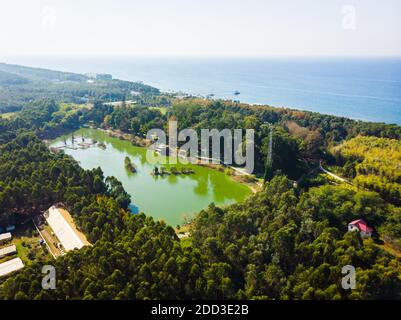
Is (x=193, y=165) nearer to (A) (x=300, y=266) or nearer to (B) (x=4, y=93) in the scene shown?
(A) (x=300, y=266)

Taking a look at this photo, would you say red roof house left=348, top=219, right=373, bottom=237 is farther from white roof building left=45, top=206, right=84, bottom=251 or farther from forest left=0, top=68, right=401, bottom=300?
white roof building left=45, top=206, right=84, bottom=251

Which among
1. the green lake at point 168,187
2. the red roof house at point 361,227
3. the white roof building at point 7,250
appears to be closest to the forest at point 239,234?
the red roof house at point 361,227

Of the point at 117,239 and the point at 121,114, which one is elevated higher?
the point at 121,114

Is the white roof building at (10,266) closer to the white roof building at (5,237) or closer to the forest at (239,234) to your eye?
the forest at (239,234)

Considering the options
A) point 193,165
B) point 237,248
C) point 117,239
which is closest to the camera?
point 237,248

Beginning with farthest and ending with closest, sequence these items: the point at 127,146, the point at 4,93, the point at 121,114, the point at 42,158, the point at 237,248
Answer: the point at 4,93, the point at 121,114, the point at 127,146, the point at 42,158, the point at 237,248

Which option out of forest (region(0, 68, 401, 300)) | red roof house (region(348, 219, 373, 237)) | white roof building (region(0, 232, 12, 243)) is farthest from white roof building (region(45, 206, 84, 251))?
red roof house (region(348, 219, 373, 237))
